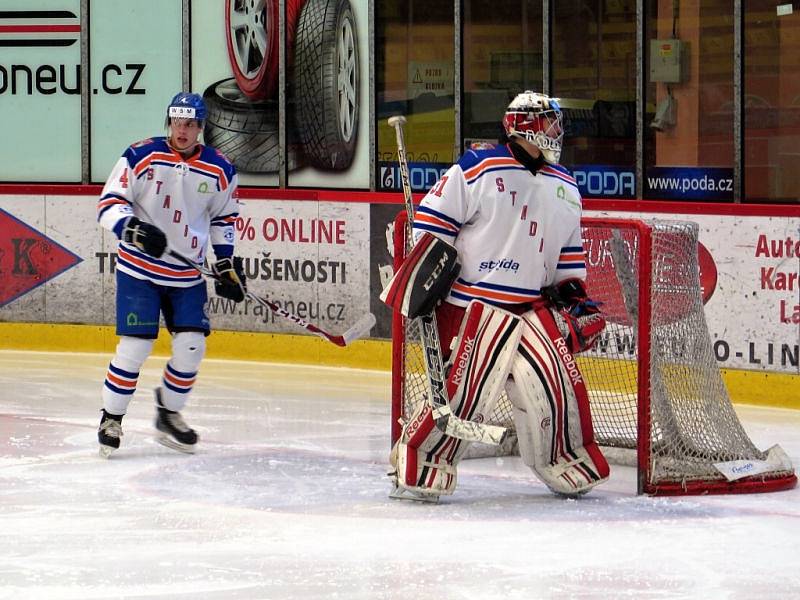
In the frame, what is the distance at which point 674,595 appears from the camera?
16.4 ft

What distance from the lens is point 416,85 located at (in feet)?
34.9

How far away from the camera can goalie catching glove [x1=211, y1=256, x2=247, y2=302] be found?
7.30 metres

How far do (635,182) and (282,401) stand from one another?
2222 millimetres

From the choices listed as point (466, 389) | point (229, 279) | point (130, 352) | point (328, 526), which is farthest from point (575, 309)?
point (130, 352)

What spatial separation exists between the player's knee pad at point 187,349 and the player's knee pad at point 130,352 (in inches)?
4.3

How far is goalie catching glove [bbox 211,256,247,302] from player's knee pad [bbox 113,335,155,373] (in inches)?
13.7

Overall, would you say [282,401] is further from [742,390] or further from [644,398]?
[644,398]

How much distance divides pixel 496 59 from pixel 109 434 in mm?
3972

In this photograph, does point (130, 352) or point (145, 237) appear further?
point (130, 352)

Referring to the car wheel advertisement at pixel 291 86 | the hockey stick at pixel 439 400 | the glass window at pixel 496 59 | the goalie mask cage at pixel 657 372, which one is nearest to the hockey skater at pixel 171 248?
the goalie mask cage at pixel 657 372

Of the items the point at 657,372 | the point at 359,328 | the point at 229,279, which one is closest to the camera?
the point at 657,372

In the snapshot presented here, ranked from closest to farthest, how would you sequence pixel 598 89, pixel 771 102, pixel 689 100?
pixel 771 102
pixel 689 100
pixel 598 89

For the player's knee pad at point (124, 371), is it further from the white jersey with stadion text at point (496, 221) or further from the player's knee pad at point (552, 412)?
the player's knee pad at point (552, 412)

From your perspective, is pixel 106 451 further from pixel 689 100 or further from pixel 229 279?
pixel 689 100
